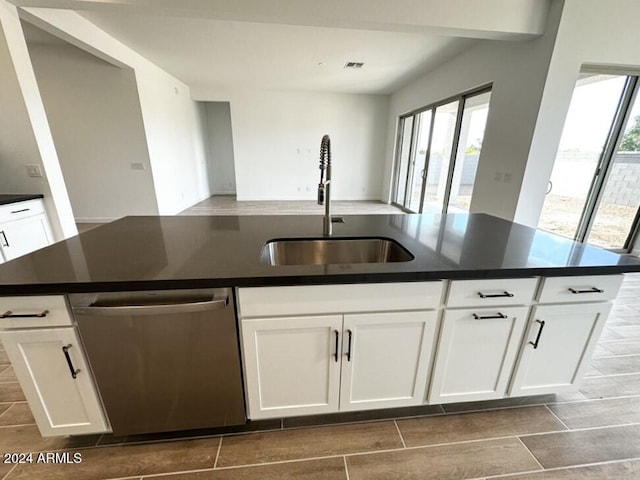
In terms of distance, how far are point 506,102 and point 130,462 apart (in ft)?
14.7

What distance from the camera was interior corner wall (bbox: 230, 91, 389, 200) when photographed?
6910 mm

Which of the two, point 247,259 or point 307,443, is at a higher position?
point 247,259

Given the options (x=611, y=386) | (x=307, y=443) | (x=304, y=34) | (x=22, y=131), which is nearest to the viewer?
(x=307, y=443)

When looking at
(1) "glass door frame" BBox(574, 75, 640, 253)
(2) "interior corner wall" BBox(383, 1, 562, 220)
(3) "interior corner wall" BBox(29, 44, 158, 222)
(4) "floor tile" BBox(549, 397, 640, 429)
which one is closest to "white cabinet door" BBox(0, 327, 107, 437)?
(4) "floor tile" BBox(549, 397, 640, 429)

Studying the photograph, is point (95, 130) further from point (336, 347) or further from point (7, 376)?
point (336, 347)

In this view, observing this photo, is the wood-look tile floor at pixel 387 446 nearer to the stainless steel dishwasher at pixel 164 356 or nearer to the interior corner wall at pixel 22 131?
the stainless steel dishwasher at pixel 164 356

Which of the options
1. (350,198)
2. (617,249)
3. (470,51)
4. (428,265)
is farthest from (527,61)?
(350,198)

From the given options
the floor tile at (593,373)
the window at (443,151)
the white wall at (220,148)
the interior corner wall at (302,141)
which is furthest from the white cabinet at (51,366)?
the white wall at (220,148)

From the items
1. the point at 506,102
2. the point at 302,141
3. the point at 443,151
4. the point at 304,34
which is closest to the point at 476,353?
the point at 506,102

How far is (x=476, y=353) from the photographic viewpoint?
1.23 metres

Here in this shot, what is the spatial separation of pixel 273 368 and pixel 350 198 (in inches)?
→ 275

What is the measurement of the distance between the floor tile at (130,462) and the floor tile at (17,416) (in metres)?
0.28

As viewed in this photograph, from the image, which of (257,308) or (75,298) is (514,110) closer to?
(257,308)

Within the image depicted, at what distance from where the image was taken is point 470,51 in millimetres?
3746
